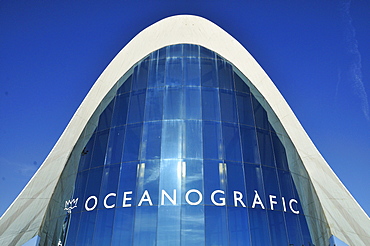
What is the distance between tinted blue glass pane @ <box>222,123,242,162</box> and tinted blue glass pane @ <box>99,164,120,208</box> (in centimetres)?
469

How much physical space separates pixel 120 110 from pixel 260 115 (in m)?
6.81

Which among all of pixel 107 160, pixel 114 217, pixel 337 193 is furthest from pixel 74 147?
pixel 337 193

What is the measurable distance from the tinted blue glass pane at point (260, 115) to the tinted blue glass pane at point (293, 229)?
4.28 metres

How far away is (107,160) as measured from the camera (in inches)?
587

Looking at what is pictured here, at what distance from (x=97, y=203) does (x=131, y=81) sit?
6.43 m

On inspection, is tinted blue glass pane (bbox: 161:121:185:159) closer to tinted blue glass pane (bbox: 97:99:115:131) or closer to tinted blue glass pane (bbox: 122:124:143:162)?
tinted blue glass pane (bbox: 122:124:143:162)

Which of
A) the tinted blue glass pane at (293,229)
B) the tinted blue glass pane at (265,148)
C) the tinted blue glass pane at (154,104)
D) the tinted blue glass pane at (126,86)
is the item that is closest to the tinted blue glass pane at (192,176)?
the tinted blue glass pane at (154,104)

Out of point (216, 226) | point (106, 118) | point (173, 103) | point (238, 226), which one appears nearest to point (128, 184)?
point (216, 226)

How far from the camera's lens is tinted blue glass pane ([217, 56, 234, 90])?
54.0ft

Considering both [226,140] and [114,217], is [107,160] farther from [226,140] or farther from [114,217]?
[226,140]

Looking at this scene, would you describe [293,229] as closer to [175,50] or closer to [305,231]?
[305,231]

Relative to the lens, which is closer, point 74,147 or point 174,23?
point 74,147

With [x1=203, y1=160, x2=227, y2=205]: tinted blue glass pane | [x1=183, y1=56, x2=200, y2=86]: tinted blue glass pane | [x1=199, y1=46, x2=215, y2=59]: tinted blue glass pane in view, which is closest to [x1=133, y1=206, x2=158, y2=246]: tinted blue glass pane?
[x1=203, y1=160, x2=227, y2=205]: tinted blue glass pane

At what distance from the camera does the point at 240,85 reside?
16906 mm
